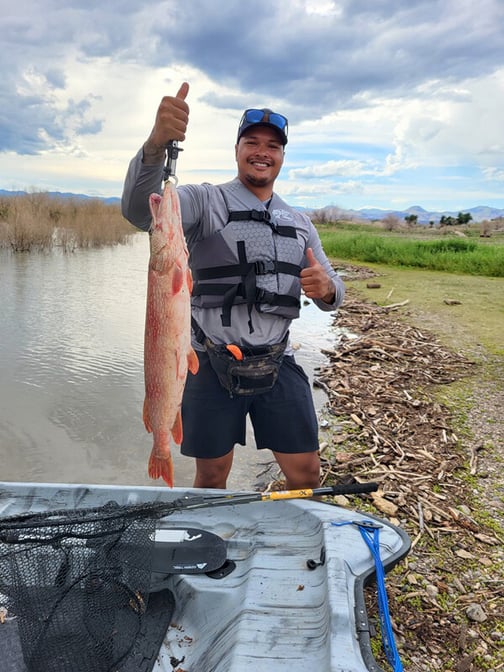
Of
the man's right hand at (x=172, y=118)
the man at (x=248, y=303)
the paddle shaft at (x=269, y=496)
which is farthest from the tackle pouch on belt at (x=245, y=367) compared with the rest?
the man's right hand at (x=172, y=118)

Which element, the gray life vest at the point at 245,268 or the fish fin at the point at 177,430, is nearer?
the fish fin at the point at 177,430

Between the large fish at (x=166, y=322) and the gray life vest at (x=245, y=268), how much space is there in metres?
0.94

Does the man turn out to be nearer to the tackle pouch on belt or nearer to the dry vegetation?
the tackle pouch on belt

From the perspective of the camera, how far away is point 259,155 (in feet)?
11.2

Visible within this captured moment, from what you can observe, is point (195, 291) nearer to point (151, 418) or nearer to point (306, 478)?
point (151, 418)

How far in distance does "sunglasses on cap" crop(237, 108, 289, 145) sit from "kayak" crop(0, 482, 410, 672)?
2.38 meters

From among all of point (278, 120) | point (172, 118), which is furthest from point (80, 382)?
point (172, 118)

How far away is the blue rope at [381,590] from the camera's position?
2.52 m

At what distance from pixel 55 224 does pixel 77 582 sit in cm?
2512

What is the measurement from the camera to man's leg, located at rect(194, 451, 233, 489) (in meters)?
3.58

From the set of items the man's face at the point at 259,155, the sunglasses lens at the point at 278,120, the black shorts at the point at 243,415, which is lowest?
the black shorts at the point at 243,415

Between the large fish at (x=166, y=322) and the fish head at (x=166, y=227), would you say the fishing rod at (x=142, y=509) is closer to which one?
the large fish at (x=166, y=322)

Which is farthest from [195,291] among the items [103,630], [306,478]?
[103,630]

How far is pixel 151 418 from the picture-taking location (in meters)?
2.49
